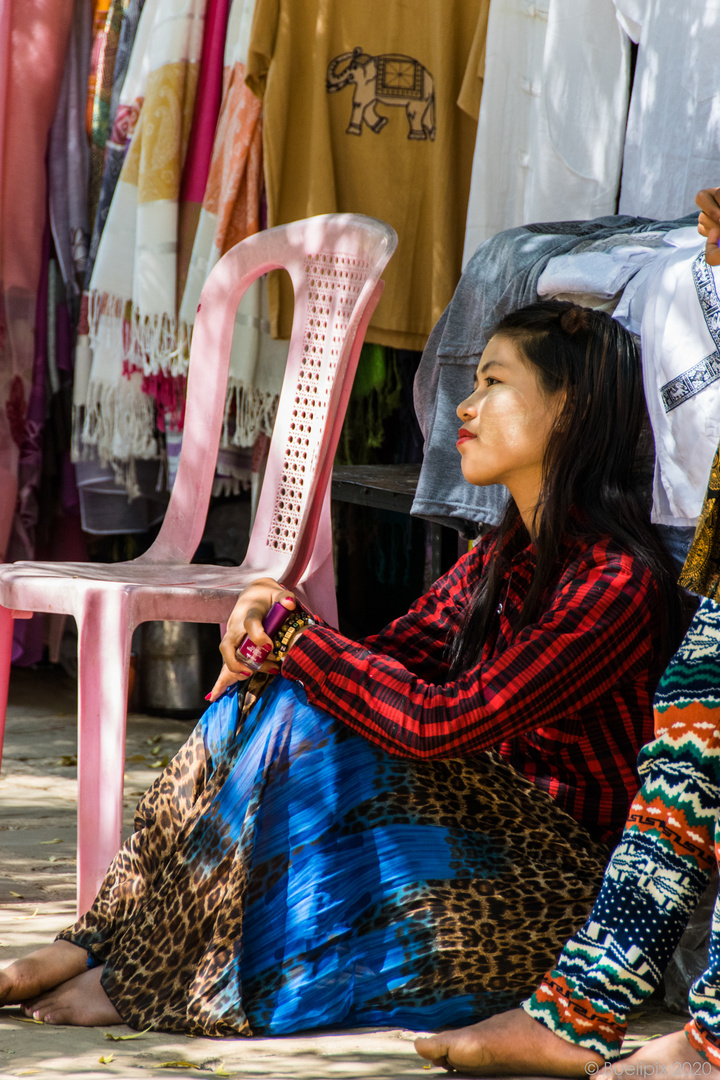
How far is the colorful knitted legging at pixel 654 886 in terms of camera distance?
1.54 meters

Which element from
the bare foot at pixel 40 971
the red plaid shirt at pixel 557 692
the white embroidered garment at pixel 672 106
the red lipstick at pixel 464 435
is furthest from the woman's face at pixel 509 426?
the white embroidered garment at pixel 672 106

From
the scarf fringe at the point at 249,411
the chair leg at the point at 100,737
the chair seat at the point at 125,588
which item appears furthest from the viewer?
the scarf fringe at the point at 249,411

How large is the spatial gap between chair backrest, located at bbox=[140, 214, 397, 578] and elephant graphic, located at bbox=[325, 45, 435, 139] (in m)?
0.91

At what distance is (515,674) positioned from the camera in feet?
5.71

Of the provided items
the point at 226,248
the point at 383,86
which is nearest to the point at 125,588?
the point at 226,248

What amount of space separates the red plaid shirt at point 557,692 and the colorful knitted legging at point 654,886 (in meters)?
0.21

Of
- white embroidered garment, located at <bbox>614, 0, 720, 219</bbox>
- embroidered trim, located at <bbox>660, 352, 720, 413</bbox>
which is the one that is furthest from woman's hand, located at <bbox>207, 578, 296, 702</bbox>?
white embroidered garment, located at <bbox>614, 0, 720, 219</bbox>

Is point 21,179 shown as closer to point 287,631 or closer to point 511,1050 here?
point 287,631

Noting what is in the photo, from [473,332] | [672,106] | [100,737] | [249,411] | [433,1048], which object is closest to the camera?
[433,1048]

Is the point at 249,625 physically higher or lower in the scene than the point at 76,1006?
higher

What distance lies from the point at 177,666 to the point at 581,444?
2338 mm

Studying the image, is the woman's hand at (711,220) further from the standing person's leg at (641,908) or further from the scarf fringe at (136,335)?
the scarf fringe at (136,335)

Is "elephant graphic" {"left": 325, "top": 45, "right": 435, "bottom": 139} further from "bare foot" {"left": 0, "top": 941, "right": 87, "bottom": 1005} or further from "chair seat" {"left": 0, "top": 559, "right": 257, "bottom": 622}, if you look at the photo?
"bare foot" {"left": 0, "top": 941, "right": 87, "bottom": 1005}

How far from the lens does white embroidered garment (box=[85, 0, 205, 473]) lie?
3.70 metres
